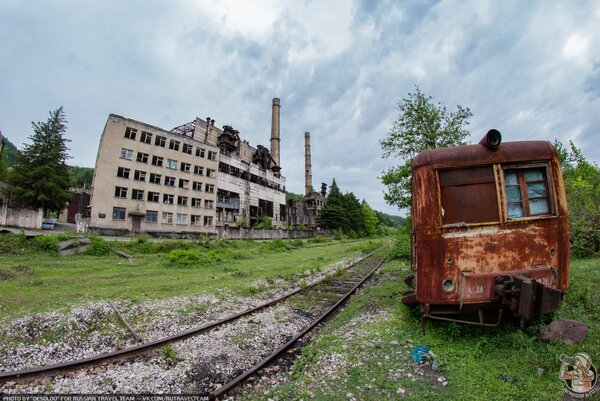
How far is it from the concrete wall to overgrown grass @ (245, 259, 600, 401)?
105 feet

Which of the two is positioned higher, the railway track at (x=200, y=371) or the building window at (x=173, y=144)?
the building window at (x=173, y=144)

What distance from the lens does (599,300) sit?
6.33 metres

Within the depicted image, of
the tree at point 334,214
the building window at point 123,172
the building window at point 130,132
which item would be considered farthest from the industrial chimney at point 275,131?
the building window at point 123,172

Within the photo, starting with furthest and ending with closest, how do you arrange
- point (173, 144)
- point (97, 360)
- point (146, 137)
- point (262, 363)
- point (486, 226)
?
point (173, 144) < point (146, 137) < point (97, 360) < point (262, 363) < point (486, 226)

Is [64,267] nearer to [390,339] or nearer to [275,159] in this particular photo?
[390,339]

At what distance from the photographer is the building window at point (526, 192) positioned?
5.08 meters

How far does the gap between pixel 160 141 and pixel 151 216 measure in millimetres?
10036

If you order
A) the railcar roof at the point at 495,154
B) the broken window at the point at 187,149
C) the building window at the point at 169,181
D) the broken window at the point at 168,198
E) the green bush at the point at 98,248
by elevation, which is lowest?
the green bush at the point at 98,248

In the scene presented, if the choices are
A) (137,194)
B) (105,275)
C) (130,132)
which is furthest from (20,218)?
(105,275)

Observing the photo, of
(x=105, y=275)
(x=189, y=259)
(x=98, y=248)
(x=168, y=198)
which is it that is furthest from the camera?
(x=168, y=198)

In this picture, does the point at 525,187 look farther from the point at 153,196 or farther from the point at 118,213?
the point at 153,196

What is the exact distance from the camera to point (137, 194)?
37656mm

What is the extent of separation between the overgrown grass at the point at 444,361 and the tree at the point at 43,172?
3757cm

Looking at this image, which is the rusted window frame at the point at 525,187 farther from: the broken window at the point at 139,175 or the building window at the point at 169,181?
the building window at the point at 169,181
